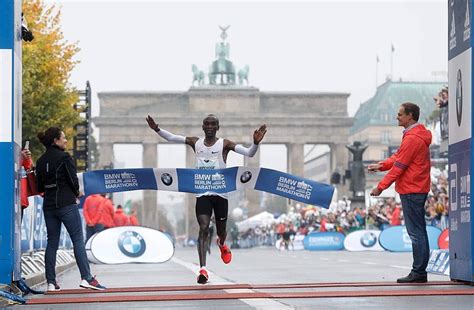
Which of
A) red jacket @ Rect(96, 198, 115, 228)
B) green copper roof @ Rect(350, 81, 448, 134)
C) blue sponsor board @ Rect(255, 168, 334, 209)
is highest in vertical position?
green copper roof @ Rect(350, 81, 448, 134)

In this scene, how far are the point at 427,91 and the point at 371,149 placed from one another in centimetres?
1225

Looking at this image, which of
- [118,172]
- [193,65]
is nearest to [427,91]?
[193,65]

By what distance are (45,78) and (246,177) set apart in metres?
33.7

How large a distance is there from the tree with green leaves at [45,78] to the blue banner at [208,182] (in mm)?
28237

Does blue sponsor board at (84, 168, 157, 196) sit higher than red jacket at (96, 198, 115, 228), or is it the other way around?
blue sponsor board at (84, 168, 157, 196)

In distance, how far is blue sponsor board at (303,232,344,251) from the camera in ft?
155

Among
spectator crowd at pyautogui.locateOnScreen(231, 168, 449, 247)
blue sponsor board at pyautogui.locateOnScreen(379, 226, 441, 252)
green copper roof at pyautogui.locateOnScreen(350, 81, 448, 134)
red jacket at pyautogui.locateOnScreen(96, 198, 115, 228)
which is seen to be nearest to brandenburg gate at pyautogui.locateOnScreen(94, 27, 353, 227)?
green copper roof at pyautogui.locateOnScreen(350, 81, 448, 134)

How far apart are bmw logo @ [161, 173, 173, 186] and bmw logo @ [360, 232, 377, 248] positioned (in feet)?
89.1

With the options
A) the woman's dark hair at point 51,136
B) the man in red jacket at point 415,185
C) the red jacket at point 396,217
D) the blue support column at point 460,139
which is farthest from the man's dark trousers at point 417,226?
the red jacket at point 396,217

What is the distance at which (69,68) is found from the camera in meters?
51.0

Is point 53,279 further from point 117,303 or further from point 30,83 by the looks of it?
point 30,83

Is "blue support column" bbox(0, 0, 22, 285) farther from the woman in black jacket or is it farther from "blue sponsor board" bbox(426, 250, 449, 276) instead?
"blue sponsor board" bbox(426, 250, 449, 276)

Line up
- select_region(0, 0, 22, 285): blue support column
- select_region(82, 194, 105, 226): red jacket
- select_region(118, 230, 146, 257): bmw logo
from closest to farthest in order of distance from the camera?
1. select_region(0, 0, 22, 285): blue support column
2. select_region(118, 230, 146, 257): bmw logo
3. select_region(82, 194, 105, 226): red jacket

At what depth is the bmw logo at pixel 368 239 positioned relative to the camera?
4209 cm
